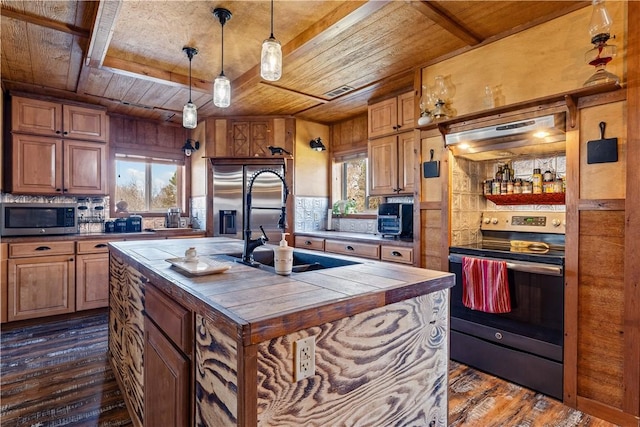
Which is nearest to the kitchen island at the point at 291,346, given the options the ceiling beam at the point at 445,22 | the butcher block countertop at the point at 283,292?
the butcher block countertop at the point at 283,292

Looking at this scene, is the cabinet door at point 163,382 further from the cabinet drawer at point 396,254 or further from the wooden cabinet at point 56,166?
the wooden cabinet at point 56,166

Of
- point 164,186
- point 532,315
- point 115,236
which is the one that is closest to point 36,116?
point 115,236

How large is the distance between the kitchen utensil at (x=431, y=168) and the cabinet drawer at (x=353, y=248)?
0.89 m

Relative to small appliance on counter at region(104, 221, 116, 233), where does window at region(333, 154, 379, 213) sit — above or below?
above

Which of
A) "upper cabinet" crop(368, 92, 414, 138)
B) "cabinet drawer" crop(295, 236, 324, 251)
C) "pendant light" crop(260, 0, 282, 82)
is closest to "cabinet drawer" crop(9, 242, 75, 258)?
"cabinet drawer" crop(295, 236, 324, 251)

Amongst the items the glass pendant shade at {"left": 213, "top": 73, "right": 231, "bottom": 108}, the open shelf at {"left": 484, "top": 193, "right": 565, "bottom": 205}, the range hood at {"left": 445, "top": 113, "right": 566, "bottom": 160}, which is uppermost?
the glass pendant shade at {"left": 213, "top": 73, "right": 231, "bottom": 108}

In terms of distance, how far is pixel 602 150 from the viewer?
200cm

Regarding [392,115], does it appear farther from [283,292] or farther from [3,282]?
[3,282]

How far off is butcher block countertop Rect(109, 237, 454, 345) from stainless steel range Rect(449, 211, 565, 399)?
1.16 metres

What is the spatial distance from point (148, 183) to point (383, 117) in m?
3.44

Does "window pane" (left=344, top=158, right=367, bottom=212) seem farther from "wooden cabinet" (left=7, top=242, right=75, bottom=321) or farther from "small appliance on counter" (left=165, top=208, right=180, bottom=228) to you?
"wooden cabinet" (left=7, top=242, right=75, bottom=321)

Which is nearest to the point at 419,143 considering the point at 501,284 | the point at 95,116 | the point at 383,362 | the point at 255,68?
the point at 501,284

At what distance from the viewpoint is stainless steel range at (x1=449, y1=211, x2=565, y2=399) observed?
7.27 ft

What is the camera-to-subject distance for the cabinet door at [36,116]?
3.67 m
